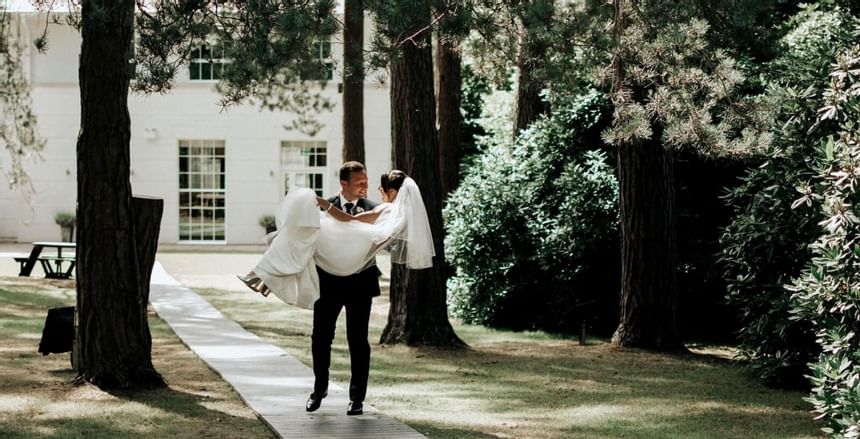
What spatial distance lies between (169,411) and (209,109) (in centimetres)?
2700

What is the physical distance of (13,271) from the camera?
23.3 m

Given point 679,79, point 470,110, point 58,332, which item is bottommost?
point 58,332

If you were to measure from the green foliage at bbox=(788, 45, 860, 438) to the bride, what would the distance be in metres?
2.74

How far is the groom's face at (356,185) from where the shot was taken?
809 centimetres

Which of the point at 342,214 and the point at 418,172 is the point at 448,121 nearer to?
the point at 418,172

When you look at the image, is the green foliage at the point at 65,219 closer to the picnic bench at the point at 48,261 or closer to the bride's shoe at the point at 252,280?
the picnic bench at the point at 48,261

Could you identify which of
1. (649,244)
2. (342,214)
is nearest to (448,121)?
(649,244)

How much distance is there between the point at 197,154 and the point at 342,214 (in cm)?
2751

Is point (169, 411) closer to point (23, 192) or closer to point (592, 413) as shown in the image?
point (592, 413)

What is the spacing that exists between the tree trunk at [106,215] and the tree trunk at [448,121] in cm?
1000

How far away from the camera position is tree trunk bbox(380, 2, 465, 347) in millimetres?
12250

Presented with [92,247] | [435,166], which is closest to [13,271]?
[435,166]

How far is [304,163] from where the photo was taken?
3456 cm

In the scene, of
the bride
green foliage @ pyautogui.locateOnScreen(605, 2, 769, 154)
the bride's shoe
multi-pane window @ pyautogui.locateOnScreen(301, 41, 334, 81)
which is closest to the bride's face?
the bride
